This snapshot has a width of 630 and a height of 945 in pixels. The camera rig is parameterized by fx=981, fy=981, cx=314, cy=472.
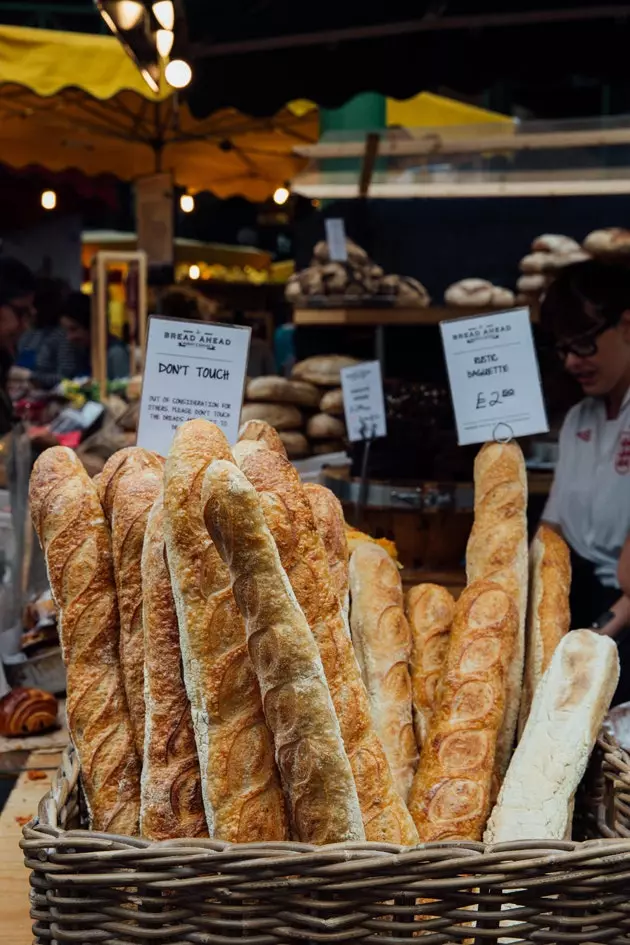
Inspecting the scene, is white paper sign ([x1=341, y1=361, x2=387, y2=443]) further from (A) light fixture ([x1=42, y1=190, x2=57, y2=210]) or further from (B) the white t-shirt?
(A) light fixture ([x1=42, y1=190, x2=57, y2=210])

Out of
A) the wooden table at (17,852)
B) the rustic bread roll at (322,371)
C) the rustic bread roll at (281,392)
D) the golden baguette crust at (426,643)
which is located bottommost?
the wooden table at (17,852)

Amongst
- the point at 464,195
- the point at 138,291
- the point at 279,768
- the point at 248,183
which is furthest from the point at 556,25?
the point at 248,183

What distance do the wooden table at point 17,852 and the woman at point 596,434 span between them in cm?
133

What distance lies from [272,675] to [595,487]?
5.49ft

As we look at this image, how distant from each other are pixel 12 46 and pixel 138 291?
1.75 metres

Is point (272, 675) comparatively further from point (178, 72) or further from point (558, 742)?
point (178, 72)

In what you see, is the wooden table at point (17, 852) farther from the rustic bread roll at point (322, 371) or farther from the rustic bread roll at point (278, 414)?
the rustic bread roll at point (322, 371)

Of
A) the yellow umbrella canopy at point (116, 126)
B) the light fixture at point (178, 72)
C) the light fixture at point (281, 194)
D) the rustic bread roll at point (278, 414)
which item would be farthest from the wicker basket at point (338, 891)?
the light fixture at point (281, 194)

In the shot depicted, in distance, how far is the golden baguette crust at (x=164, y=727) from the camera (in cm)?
104

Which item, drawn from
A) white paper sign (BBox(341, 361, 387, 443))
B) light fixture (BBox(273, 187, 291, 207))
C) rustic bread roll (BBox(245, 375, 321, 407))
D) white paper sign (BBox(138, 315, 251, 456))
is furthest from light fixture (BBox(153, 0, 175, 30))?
light fixture (BBox(273, 187, 291, 207))

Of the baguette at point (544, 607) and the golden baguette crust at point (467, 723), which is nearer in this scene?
the golden baguette crust at point (467, 723)

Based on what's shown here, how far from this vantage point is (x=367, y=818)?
104 cm

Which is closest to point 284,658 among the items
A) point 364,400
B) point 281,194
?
point 364,400

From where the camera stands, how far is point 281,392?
157 inches
